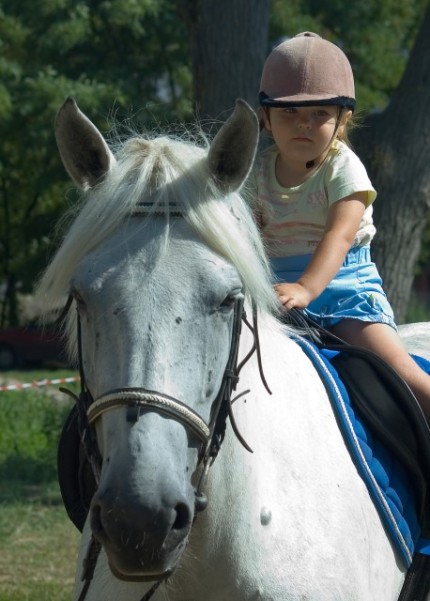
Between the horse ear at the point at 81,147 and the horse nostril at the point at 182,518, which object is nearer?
the horse nostril at the point at 182,518

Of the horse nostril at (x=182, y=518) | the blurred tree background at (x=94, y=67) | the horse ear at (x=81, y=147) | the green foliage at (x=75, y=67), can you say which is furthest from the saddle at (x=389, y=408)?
the green foliage at (x=75, y=67)

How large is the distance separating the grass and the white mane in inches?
146

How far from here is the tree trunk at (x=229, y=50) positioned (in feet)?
24.2

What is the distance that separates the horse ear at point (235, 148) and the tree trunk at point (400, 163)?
16.3 ft

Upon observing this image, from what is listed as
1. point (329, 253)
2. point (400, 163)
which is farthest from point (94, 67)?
point (329, 253)

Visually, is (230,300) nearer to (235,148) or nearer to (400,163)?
(235,148)

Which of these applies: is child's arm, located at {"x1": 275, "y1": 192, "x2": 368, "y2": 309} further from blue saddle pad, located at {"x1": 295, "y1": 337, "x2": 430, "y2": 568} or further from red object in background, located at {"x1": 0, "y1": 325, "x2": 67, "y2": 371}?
red object in background, located at {"x1": 0, "y1": 325, "x2": 67, "y2": 371}

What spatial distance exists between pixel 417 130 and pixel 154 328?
215 inches

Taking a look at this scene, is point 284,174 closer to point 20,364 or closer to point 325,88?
point 325,88

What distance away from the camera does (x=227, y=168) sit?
2625mm

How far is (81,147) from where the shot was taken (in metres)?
2.63

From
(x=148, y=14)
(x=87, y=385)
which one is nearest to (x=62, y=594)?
(x=87, y=385)

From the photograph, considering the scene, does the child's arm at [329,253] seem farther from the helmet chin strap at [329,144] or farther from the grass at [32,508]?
the grass at [32,508]

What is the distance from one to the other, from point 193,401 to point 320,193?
3.94 ft
